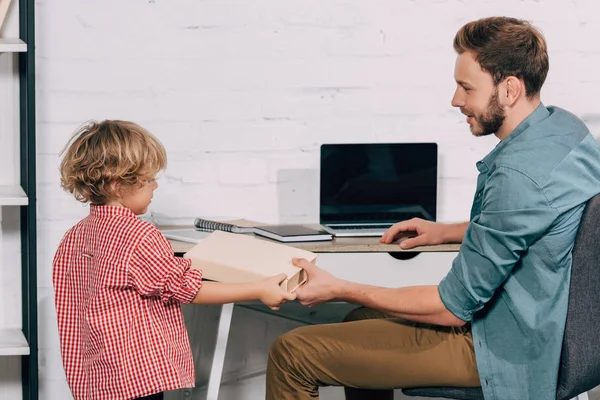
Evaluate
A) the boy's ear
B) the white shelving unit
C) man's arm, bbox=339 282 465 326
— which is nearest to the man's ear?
man's arm, bbox=339 282 465 326

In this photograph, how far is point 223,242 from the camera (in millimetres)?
1886

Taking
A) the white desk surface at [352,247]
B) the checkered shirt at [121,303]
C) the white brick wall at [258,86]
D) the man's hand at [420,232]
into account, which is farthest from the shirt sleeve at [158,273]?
the white brick wall at [258,86]

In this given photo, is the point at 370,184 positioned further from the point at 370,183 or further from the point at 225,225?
the point at 225,225

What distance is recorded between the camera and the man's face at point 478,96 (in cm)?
177

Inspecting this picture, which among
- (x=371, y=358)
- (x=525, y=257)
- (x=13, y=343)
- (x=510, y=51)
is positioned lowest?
(x=13, y=343)

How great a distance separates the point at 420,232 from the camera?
2182 millimetres

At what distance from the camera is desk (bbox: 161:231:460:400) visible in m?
2.15

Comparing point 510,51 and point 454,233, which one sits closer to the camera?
point 510,51

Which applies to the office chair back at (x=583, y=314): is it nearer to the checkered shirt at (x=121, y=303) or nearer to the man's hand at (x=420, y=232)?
the man's hand at (x=420, y=232)

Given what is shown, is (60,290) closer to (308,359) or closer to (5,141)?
(308,359)

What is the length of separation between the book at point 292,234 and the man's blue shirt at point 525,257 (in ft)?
1.82

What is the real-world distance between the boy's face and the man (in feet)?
1.14

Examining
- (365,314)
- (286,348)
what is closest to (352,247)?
(365,314)

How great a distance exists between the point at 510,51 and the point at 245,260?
0.68 metres
